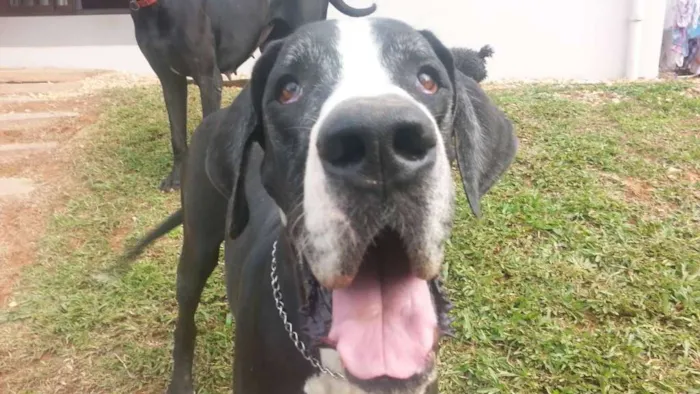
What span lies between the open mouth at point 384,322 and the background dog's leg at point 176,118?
396 centimetres

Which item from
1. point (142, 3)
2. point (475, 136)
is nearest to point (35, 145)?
point (142, 3)

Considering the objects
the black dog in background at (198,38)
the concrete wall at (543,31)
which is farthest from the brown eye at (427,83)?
the concrete wall at (543,31)

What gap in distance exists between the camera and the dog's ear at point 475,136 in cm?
211

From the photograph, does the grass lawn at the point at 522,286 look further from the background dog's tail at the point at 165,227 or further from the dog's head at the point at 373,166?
the dog's head at the point at 373,166

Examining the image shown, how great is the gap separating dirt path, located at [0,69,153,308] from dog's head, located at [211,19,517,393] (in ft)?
9.73

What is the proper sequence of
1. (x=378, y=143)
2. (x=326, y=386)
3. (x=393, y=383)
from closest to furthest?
(x=378, y=143)
(x=393, y=383)
(x=326, y=386)

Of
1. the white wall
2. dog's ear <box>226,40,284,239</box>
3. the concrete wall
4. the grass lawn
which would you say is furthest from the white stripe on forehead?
the white wall

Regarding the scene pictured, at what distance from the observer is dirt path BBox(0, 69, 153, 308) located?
16.2ft

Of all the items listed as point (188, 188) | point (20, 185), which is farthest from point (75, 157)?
point (188, 188)

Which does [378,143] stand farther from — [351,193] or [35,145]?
[35,145]

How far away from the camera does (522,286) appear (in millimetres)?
3877

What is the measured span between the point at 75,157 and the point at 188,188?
3.63 meters

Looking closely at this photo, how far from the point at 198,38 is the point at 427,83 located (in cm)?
352

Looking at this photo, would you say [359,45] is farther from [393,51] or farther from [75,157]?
[75,157]
